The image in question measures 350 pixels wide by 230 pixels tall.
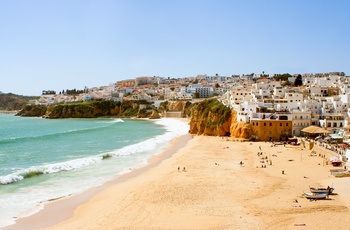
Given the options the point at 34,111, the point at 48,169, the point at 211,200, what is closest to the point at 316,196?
the point at 211,200

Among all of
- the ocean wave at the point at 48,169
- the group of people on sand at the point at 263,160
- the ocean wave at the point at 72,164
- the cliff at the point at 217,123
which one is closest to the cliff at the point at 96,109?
the cliff at the point at 217,123

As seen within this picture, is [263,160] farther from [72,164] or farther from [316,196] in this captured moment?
[72,164]

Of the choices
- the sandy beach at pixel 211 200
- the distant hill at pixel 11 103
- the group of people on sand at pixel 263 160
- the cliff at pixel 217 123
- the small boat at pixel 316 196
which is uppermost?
the distant hill at pixel 11 103

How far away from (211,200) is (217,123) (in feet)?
91.6

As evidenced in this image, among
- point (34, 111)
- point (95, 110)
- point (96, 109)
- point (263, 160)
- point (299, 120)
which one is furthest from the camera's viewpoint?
point (34, 111)

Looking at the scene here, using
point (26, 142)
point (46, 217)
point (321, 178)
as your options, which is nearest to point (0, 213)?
point (46, 217)

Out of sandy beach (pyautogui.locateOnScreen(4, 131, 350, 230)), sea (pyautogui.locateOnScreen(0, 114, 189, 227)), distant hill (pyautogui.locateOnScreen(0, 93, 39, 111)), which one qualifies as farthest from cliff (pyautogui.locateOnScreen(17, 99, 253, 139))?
distant hill (pyautogui.locateOnScreen(0, 93, 39, 111))

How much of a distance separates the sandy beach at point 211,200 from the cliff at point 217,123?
11089 millimetres

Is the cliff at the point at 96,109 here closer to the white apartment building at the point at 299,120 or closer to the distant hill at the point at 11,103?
the white apartment building at the point at 299,120

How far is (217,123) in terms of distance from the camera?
46.3 m

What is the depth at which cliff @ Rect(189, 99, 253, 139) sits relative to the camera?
1620 inches

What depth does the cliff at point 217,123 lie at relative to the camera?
4116 cm

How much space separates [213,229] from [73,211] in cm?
731

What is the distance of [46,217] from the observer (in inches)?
672
